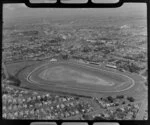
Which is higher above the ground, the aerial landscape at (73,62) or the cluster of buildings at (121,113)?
the aerial landscape at (73,62)

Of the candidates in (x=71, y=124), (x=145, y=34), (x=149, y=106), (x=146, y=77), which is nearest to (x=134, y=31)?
(x=145, y=34)

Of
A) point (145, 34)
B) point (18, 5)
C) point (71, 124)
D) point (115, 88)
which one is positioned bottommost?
point (71, 124)

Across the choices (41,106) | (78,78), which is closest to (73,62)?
(78,78)

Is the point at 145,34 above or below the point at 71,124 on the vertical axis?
above

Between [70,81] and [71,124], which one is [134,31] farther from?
[71,124]

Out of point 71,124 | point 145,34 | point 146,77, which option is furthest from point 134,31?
point 71,124

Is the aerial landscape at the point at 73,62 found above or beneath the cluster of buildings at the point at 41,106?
above
